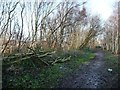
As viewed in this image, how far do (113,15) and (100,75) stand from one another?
1553cm

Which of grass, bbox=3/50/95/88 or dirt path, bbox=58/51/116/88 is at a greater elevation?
grass, bbox=3/50/95/88

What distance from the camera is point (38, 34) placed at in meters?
16.1

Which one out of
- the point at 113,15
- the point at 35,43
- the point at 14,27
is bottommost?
the point at 35,43

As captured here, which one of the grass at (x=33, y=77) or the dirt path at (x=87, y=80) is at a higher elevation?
Answer: the grass at (x=33, y=77)

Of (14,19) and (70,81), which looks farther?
(14,19)

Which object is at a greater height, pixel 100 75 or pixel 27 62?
pixel 27 62

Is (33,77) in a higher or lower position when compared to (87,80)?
higher

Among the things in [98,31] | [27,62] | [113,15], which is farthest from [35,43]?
[98,31]

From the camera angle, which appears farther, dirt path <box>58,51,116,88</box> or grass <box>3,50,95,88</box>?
dirt path <box>58,51,116,88</box>

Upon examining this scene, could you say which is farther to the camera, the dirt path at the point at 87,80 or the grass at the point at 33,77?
the dirt path at the point at 87,80

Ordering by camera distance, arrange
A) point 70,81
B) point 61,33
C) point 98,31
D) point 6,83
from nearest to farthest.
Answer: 1. point 6,83
2. point 70,81
3. point 61,33
4. point 98,31

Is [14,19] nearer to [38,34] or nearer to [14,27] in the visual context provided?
[14,27]

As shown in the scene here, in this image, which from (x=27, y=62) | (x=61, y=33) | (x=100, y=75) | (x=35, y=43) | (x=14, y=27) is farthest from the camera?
(x=61, y=33)

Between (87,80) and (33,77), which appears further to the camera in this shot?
(87,80)
